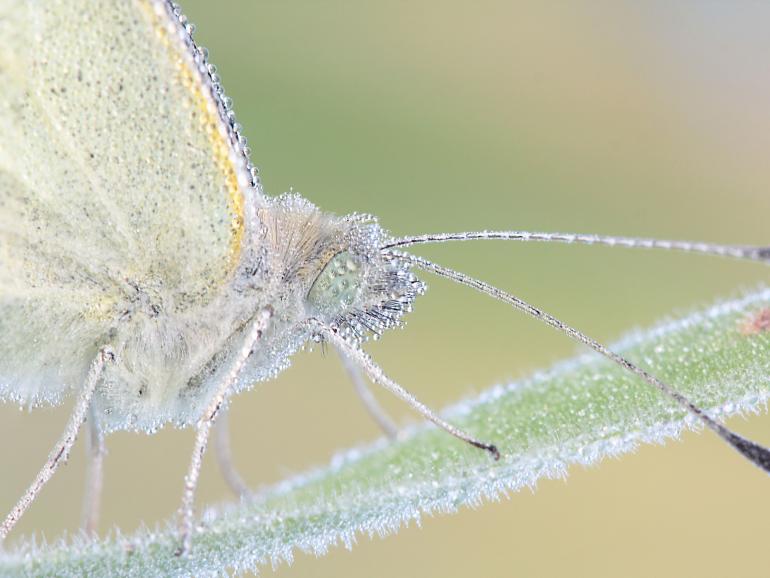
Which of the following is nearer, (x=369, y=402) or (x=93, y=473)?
(x=93, y=473)

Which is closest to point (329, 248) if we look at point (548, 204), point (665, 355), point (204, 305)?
point (204, 305)

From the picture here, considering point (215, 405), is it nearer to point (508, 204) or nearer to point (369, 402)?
point (369, 402)

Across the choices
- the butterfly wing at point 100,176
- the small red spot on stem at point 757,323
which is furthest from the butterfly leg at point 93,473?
the small red spot on stem at point 757,323

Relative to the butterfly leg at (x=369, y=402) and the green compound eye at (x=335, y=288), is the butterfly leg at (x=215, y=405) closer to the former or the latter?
the green compound eye at (x=335, y=288)

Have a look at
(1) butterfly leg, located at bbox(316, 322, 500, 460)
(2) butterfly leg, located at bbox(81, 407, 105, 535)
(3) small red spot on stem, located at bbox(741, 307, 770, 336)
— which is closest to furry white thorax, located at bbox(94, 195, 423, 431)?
(1) butterfly leg, located at bbox(316, 322, 500, 460)

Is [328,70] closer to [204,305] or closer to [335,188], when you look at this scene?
[335,188]

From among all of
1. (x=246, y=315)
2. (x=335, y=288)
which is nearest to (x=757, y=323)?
(x=335, y=288)
